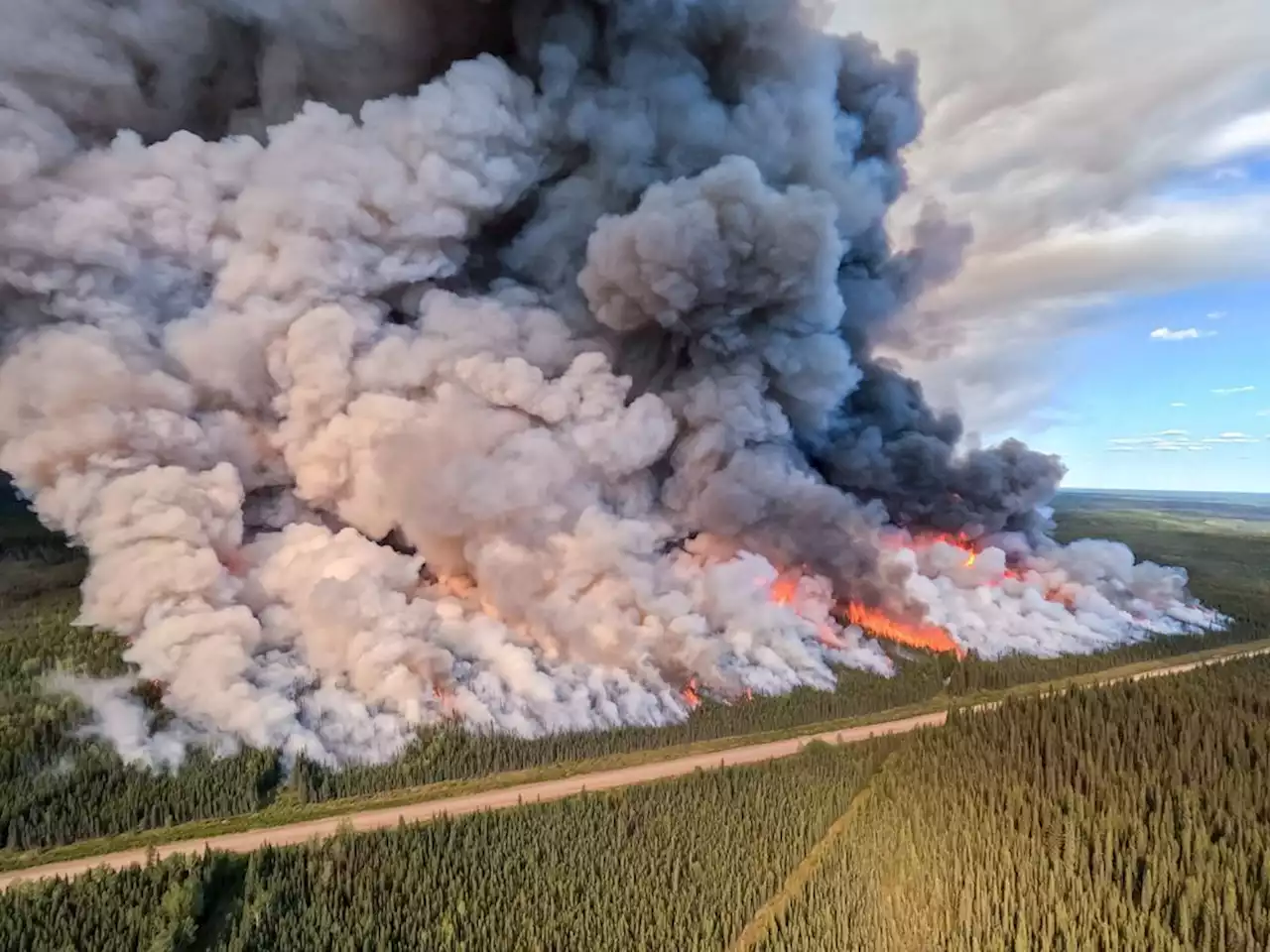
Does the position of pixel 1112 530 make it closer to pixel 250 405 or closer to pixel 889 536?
pixel 889 536

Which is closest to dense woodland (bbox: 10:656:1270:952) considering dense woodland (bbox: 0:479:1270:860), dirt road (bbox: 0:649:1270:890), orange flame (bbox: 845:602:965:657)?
dirt road (bbox: 0:649:1270:890)

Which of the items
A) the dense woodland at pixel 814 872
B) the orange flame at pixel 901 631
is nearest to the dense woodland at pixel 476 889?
the dense woodland at pixel 814 872

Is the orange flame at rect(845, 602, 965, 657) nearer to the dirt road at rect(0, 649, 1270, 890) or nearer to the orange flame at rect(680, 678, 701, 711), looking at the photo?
the dirt road at rect(0, 649, 1270, 890)

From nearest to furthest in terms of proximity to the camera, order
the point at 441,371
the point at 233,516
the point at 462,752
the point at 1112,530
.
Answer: the point at 462,752 < the point at 233,516 < the point at 441,371 < the point at 1112,530

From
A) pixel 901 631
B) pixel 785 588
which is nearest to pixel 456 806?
pixel 785 588

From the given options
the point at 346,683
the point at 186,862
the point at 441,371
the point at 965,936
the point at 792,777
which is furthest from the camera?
the point at 441,371

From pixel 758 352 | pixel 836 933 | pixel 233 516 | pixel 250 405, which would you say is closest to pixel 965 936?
pixel 836 933

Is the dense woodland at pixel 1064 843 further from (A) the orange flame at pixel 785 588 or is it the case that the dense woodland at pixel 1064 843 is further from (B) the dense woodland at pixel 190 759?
(A) the orange flame at pixel 785 588
